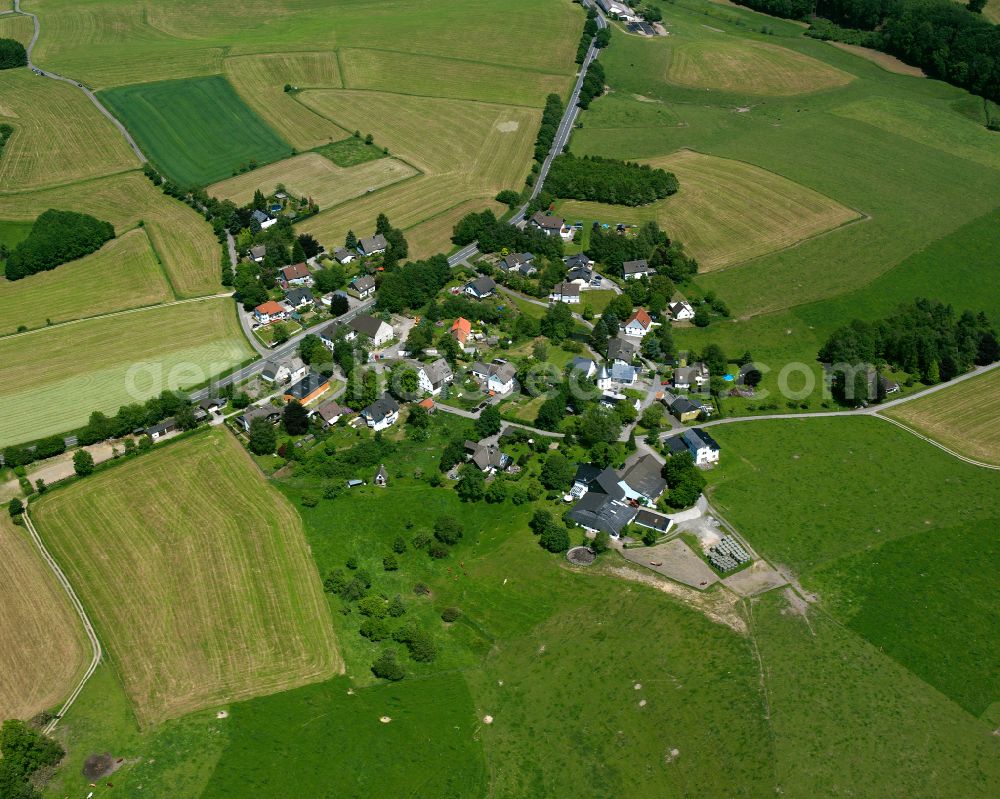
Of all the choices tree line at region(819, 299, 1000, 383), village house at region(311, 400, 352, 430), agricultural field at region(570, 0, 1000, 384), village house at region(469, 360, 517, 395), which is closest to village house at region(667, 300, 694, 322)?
agricultural field at region(570, 0, 1000, 384)

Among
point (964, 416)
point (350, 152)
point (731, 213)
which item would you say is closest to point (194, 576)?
point (964, 416)

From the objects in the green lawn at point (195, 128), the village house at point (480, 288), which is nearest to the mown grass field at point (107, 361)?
the village house at point (480, 288)

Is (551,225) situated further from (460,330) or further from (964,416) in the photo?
(964,416)

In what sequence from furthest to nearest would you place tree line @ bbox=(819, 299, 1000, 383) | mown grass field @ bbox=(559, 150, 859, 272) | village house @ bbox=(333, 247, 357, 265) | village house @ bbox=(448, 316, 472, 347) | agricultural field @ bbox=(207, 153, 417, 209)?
agricultural field @ bbox=(207, 153, 417, 209) < mown grass field @ bbox=(559, 150, 859, 272) < village house @ bbox=(333, 247, 357, 265) < village house @ bbox=(448, 316, 472, 347) < tree line @ bbox=(819, 299, 1000, 383)

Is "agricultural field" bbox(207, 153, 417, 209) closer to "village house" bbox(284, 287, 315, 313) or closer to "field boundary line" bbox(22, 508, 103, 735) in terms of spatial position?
"village house" bbox(284, 287, 315, 313)

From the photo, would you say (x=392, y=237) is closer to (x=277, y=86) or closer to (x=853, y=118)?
(x=277, y=86)
